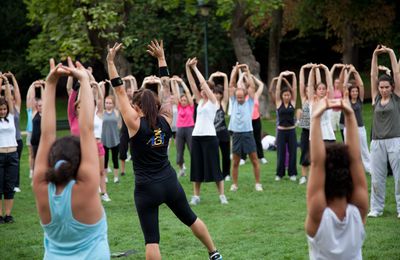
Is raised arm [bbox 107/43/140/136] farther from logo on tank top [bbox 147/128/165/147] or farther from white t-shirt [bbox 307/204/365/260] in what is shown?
white t-shirt [bbox 307/204/365/260]

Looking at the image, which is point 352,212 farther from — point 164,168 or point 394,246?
point 394,246

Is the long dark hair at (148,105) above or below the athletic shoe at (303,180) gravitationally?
above

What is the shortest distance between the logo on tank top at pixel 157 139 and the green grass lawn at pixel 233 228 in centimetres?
216

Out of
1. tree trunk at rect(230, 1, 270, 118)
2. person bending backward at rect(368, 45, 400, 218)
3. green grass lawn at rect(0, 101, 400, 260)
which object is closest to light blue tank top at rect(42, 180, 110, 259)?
green grass lawn at rect(0, 101, 400, 260)

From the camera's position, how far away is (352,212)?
464cm

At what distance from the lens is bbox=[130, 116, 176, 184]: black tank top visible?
729cm

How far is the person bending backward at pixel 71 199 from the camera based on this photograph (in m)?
4.62

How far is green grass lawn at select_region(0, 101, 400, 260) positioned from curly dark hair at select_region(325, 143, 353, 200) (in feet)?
13.8

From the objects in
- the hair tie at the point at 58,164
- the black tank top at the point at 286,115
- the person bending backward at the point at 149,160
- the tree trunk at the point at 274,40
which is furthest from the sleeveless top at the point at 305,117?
the tree trunk at the point at 274,40

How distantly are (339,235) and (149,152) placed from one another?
3.08 meters

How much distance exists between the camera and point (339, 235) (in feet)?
15.3

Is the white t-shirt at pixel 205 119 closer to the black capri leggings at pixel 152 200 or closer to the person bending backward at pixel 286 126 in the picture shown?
the person bending backward at pixel 286 126

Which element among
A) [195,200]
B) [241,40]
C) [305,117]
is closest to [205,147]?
[195,200]

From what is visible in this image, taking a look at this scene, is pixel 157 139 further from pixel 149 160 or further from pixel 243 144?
pixel 243 144
